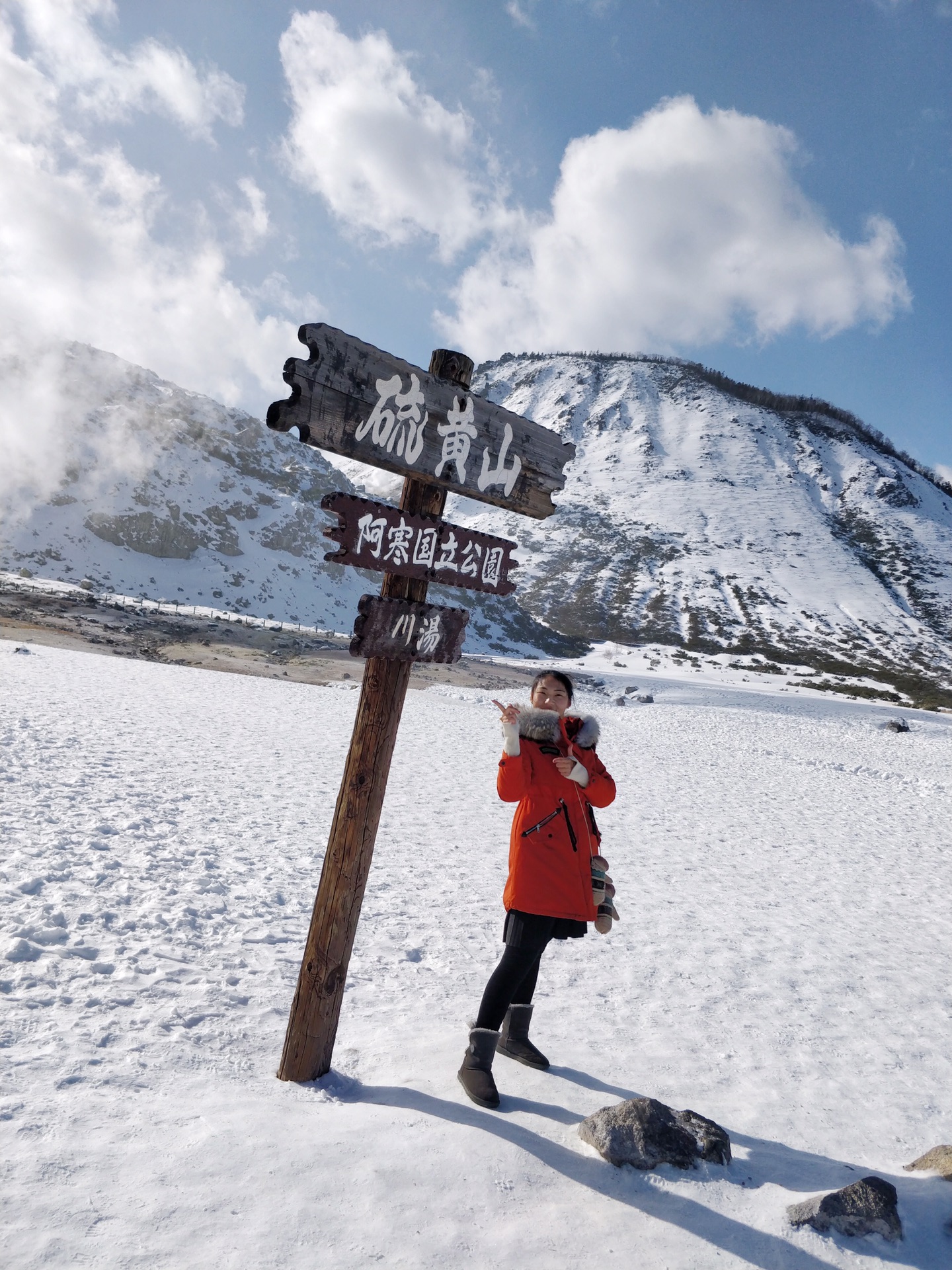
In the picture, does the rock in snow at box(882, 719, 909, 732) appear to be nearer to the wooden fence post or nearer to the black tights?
the black tights

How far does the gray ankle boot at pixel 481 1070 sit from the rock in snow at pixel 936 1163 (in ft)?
6.49

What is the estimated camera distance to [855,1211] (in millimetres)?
2482

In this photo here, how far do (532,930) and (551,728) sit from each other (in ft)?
3.18

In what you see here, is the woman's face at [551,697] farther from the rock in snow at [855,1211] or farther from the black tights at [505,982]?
the rock in snow at [855,1211]

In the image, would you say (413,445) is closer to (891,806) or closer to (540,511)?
(540,511)

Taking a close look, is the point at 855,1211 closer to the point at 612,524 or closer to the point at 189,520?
the point at 189,520

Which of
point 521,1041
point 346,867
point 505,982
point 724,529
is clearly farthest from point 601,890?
point 724,529

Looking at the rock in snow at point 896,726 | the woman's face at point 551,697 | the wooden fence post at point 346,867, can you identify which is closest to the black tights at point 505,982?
the wooden fence post at point 346,867

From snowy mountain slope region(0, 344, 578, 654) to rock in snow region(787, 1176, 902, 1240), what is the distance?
40.4m

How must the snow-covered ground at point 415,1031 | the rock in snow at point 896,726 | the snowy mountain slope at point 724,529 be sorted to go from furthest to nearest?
1. the snowy mountain slope at point 724,529
2. the rock in snow at point 896,726
3. the snow-covered ground at point 415,1031

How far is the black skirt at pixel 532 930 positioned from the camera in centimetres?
306

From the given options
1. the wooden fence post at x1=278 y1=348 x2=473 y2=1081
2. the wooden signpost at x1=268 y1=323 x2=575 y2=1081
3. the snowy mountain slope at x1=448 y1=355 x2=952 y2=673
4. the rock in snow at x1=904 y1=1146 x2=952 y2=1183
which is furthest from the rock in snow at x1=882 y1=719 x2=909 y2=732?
the snowy mountain slope at x1=448 y1=355 x2=952 y2=673

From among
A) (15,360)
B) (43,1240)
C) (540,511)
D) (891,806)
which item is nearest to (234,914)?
(43,1240)

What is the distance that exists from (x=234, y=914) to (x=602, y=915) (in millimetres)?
3124
